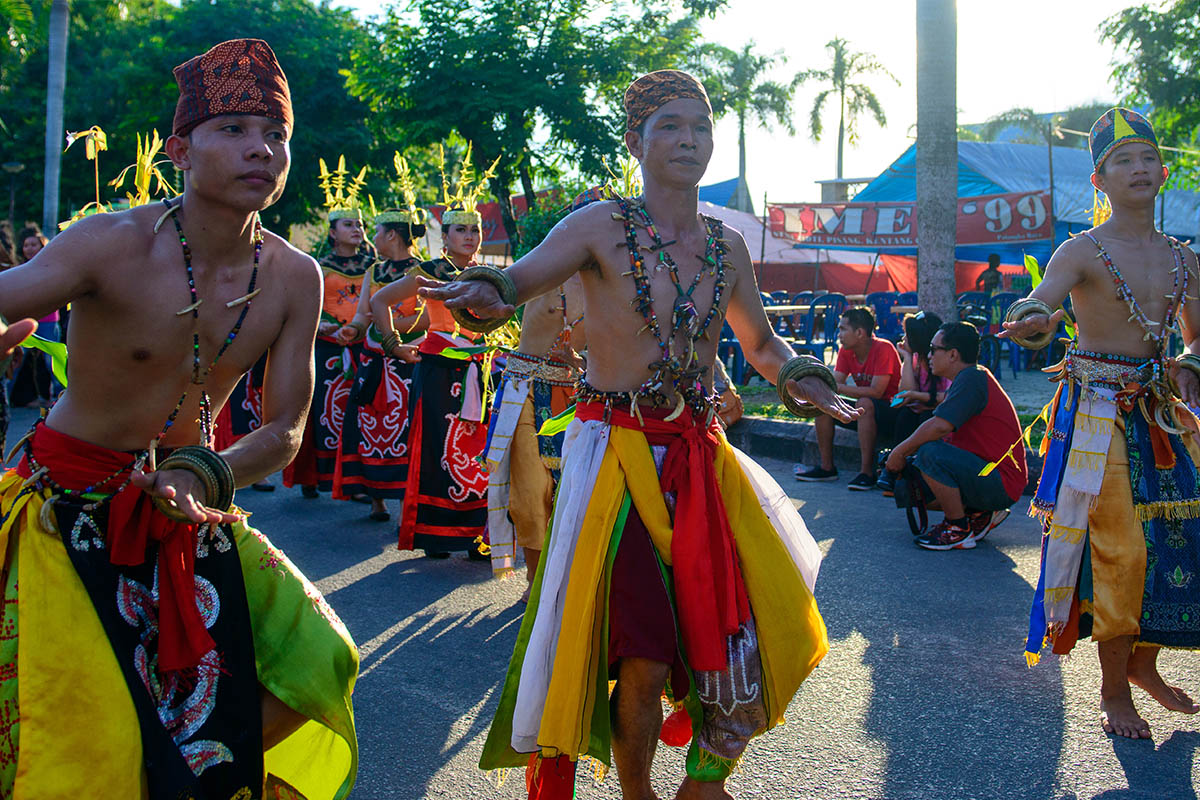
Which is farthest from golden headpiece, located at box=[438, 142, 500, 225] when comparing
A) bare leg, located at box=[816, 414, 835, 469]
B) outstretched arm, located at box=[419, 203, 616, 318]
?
bare leg, located at box=[816, 414, 835, 469]

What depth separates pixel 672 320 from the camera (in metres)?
3.15

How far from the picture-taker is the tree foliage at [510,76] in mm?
21031

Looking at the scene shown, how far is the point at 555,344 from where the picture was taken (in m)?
5.22

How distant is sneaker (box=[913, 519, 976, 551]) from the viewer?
643cm

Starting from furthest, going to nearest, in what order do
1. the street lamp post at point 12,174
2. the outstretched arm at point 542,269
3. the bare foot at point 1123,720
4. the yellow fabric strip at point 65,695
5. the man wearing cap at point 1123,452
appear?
the street lamp post at point 12,174 → the man wearing cap at point 1123,452 → the bare foot at point 1123,720 → the outstretched arm at point 542,269 → the yellow fabric strip at point 65,695

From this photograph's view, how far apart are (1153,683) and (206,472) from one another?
348cm

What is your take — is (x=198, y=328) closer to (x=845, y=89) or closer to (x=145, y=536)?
(x=145, y=536)

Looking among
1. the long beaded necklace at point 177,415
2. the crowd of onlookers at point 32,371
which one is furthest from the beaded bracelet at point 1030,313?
the crowd of onlookers at point 32,371

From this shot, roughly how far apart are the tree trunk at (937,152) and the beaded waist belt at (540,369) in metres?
5.82

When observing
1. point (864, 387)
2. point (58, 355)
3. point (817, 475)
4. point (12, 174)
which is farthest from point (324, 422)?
point (12, 174)

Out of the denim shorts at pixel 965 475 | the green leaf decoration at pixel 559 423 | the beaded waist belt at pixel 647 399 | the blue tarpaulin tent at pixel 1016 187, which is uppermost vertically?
the blue tarpaulin tent at pixel 1016 187

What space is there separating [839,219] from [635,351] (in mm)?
18278

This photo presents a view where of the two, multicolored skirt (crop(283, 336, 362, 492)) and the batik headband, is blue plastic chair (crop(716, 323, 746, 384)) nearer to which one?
multicolored skirt (crop(283, 336, 362, 492))

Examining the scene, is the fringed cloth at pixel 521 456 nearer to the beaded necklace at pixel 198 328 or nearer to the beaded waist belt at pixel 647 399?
the beaded waist belt at pixel 647 399
